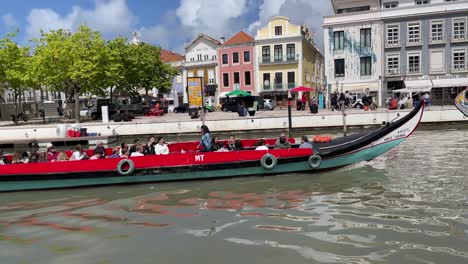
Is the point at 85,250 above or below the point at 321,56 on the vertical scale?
below

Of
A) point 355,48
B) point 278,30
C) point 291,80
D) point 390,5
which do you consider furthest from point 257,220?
point 278,30

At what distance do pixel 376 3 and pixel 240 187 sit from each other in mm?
42234

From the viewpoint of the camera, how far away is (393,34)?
1828 inches

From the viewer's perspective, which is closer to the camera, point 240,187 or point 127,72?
point 240,187

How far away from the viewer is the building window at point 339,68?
159 feet

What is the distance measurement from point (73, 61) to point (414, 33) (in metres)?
35.2

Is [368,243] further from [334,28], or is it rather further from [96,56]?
[334,28]

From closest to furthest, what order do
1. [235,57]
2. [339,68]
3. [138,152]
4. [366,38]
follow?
1. [138,152]
2. [366,38]
3. [339,68]
4. [235,57]

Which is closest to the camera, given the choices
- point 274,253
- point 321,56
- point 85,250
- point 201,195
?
point 274,253

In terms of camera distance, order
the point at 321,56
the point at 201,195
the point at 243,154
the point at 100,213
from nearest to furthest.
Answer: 1. the point at 100,213
2. the point at 201,195
3. the point at 243,154
4. the point at 321,56

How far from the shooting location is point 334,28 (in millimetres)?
48406

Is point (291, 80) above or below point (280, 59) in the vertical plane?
below

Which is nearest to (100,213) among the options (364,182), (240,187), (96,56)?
(240,187)

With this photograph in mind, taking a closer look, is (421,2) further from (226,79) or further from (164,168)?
(164,168)
